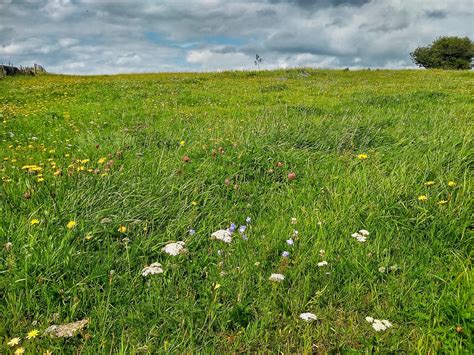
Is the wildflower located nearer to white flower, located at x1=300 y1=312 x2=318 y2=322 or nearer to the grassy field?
the grassy field

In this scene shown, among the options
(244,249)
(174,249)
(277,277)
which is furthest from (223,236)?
(277,277)

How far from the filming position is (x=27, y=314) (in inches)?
121

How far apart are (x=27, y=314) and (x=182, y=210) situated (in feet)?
6.16

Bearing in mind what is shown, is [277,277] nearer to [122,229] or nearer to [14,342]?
[122,229]

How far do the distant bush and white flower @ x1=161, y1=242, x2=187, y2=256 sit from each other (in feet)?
284

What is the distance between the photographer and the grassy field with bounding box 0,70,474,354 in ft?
9.55

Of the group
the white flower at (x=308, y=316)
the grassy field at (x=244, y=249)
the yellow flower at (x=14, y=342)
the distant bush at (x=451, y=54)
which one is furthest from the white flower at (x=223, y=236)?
the distant bush at (x=451, y=54)

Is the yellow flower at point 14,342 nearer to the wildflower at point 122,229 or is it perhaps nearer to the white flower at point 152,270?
the white flower at point 152,270

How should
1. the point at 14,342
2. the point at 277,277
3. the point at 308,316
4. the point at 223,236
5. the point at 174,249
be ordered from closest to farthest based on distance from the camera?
1. the point at 14,342
2. the point at 308,316
3. the point at 277,277
4. the point at 174,249
5. the point at 223,236

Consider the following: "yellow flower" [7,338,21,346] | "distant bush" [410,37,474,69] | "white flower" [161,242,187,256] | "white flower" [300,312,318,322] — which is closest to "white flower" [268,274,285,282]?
"white flower" [300,312,318,322]

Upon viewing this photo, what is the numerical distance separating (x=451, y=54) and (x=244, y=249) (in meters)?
90.0

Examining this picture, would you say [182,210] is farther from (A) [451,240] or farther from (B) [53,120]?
(B) [53,120]

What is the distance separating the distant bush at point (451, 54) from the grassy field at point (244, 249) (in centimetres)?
8416

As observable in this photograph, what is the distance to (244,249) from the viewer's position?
3.82 metres
